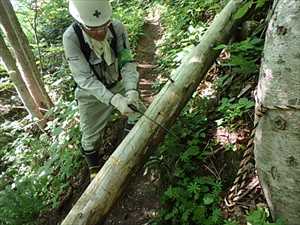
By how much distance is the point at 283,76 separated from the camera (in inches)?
106

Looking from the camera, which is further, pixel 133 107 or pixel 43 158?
pixel 43 158

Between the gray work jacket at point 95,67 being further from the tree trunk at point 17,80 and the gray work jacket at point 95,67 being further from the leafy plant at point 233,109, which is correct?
the tree trunk at point 17,80

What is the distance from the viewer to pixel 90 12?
3.80 metres

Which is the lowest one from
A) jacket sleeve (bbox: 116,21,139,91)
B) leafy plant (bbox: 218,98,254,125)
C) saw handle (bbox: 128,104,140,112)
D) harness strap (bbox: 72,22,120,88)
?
leafy plant (bbox: 218,98,254,125)

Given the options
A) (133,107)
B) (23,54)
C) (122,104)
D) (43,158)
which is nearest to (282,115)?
(133,107)

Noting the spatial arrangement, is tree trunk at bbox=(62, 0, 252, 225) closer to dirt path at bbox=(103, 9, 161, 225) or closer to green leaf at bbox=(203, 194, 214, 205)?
dirt path at bbox=(103, 9, 161, 225)

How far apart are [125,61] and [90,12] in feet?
2.90

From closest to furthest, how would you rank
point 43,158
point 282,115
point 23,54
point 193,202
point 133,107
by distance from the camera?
point 282,115
point 193,202
point 133,107
point 43,158
point 23,54

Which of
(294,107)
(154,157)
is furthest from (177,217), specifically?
(294,107)

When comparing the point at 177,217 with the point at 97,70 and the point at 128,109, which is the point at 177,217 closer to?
the point at 128,109

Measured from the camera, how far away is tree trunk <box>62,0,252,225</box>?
3.10 meters

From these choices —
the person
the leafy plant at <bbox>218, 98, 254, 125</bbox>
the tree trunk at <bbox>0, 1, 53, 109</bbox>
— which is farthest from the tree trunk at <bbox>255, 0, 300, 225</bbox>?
the tree trunk at <bbox>0, 1, 53, 109</bbox>

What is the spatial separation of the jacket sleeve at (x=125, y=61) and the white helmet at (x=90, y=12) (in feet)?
1.57

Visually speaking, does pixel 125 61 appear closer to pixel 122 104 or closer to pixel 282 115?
pixel 122 104
